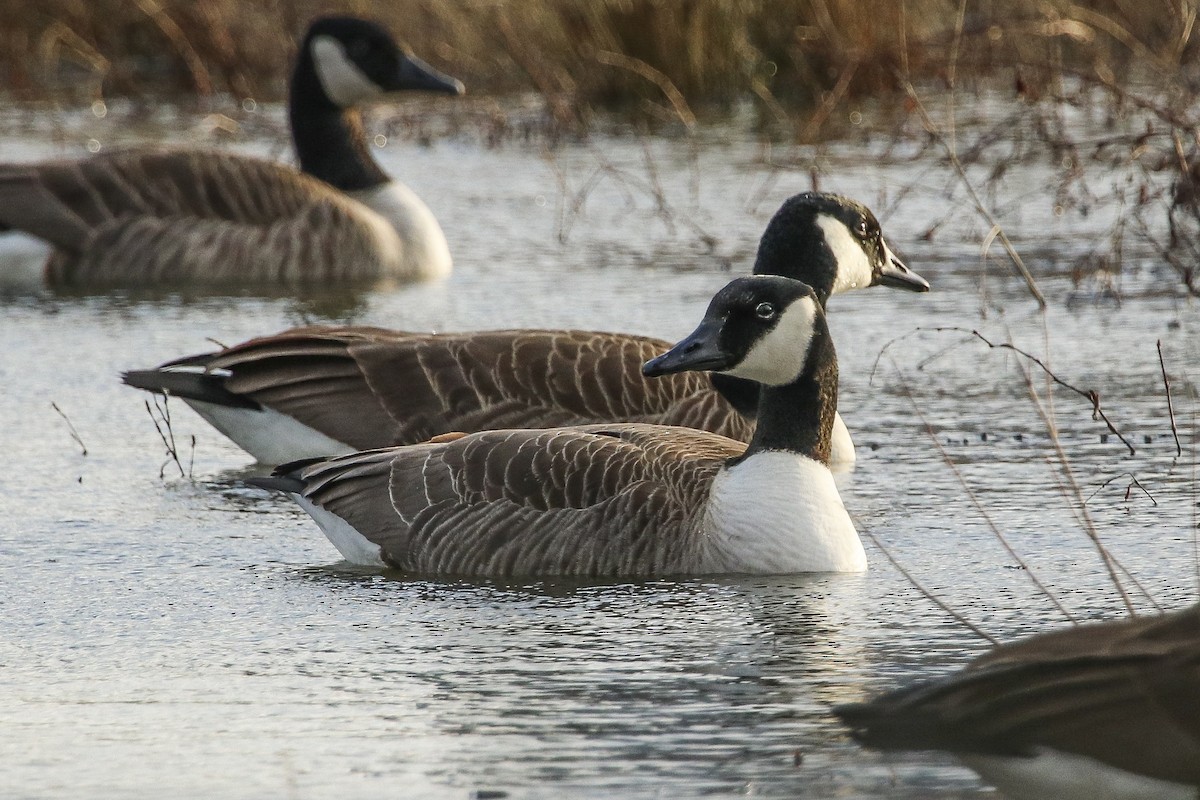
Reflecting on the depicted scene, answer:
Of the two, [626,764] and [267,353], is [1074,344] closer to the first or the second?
[267,353]

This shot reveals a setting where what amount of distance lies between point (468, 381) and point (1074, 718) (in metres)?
4.12

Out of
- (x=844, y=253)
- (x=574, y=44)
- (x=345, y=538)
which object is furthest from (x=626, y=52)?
(x=345, y=538)

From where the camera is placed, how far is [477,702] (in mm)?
4703

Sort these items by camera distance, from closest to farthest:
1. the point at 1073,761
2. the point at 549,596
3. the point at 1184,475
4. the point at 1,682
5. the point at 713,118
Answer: the point at 1073,761 < the point at 1,682 < the point at 549,596 < the point at 1184,475 < the point at 713,118

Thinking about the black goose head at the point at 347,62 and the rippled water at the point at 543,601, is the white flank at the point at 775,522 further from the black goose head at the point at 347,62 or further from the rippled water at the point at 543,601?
the black goose head at the point at 347,62

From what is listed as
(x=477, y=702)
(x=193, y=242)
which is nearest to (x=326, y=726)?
(x=477, y=702)

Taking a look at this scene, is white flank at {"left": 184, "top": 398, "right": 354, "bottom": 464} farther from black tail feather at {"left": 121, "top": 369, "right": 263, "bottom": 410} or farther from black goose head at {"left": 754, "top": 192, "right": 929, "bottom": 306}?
black goose head at {"left": 754, "top": 192, "right": 929, "bottom": 306}

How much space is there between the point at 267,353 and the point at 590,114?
1096cm

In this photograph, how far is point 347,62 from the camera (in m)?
12.8

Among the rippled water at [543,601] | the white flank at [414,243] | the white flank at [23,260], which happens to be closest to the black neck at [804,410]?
the rippled water at [543,601]

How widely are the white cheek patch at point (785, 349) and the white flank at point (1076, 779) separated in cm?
265

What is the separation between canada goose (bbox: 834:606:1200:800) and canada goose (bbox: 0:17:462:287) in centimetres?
860

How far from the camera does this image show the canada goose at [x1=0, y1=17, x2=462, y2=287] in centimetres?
1179

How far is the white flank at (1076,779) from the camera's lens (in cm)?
316
